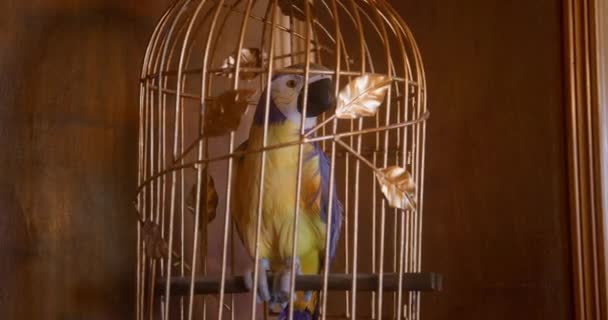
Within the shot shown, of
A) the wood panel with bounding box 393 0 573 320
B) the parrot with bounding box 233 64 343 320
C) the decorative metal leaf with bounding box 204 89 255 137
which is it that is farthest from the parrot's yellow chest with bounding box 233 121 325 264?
the wood panel with bounding box 393 0 573 320

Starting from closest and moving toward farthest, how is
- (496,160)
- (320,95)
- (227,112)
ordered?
1. (227,112)
2. (320,95)
3. (496,160)

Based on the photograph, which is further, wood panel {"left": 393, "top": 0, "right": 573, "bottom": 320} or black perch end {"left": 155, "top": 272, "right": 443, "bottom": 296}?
wood panel {"left": 393, "top": 0, "right": 573, "bottom": 320}

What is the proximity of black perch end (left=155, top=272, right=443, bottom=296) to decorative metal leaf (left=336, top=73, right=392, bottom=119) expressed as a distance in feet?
0.49

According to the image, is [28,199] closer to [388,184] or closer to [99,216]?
[99,216]

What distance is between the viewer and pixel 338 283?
66 centimetres

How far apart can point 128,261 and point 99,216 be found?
0.21 feet

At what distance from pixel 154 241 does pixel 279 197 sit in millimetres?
136

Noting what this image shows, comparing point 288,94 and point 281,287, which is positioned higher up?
point 288,94

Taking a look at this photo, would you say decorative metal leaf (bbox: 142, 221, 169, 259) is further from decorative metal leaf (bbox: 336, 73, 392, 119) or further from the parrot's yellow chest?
decorative metal leaf (bbox: 336, 73, 392, 119)

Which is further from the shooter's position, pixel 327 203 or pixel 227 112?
pixel 327 203

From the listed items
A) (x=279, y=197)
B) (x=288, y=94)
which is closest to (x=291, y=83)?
(x=288, y=94)

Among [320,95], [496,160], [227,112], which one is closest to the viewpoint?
[227,112]

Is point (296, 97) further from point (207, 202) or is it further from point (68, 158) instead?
point (68, 158)

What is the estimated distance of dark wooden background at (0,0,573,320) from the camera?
2.42 feet
